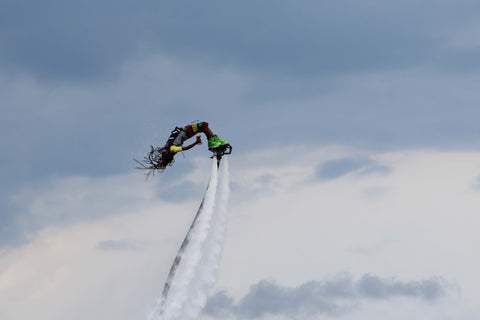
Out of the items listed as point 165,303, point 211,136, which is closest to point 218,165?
point 211,136

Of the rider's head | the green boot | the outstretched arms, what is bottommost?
the rider's head

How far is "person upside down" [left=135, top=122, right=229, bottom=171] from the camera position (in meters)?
92.4

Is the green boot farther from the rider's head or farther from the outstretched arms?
the rider's head

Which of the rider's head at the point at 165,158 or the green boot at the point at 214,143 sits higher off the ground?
the green boot at the point at 214,143

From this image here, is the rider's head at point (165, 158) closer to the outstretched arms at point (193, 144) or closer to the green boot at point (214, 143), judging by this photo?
the outstretched arms at point (193, 144)

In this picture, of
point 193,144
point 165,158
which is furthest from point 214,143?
point 165,158

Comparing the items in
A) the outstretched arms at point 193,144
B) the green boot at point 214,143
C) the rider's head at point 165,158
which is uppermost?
the green boot at point 214,143

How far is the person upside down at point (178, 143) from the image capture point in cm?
9238

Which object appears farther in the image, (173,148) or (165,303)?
(165,303)

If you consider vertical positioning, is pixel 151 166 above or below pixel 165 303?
above

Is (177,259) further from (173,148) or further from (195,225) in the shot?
(173,148)

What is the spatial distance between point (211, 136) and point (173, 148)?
17.8 ft

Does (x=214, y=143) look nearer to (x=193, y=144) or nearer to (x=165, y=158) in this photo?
(x=193, y=144)

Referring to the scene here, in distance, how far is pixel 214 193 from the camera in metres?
98.6
